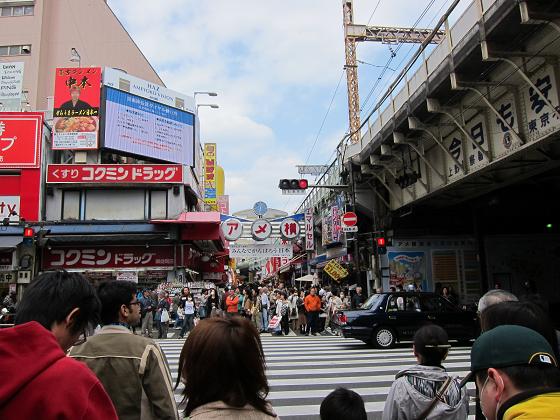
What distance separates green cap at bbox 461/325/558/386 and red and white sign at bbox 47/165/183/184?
82.4 ft

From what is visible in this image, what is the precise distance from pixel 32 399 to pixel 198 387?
841 mm

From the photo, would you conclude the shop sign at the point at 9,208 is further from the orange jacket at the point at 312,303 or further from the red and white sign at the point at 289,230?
the orange jacket at the point at 312,303

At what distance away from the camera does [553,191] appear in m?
→ 21.1

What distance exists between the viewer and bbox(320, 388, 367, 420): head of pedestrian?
2.62 m

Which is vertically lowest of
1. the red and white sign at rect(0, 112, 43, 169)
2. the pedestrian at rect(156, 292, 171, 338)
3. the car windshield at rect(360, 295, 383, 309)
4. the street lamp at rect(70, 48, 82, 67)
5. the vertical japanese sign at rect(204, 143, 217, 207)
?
the pedestrian at rect(156, 292, 171, 338)

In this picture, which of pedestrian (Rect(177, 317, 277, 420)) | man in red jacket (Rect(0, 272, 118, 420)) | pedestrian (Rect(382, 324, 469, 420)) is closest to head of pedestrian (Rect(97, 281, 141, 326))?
pedestrian (Rect(177, 317, 277, 420))

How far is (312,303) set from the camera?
737 inches

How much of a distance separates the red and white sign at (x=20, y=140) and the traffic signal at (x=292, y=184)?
14.1 metres

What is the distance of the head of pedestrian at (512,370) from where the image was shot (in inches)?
64.7

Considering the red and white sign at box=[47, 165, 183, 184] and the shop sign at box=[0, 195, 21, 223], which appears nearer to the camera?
the shop sign at box=[0, 195, 21, 223]

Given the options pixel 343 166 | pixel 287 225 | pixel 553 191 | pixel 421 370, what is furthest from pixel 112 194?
pixel 421 370

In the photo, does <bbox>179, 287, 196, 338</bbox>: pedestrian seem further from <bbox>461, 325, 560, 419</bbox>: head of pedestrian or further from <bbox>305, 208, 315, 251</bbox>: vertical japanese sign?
<bbox>461, 325, 560, 419</bbox>: head of pedestrian

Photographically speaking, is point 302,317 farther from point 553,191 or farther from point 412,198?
point 553,191

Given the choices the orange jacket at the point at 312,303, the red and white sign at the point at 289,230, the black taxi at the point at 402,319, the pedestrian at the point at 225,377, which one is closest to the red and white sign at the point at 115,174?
the red and white sign at the point at 289,230
